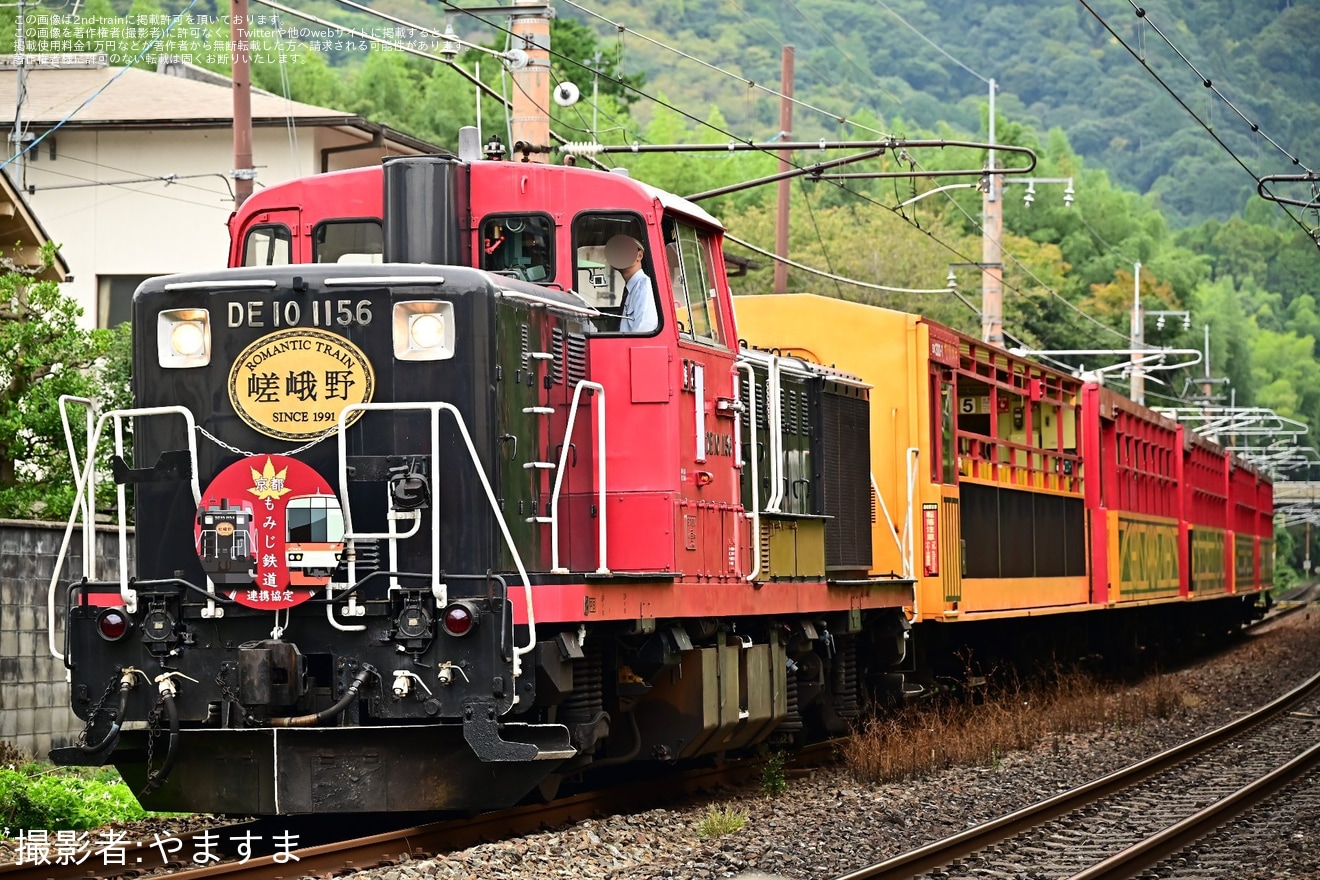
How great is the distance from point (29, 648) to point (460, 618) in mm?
6688

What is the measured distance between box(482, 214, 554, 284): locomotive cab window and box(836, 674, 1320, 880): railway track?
144 inches

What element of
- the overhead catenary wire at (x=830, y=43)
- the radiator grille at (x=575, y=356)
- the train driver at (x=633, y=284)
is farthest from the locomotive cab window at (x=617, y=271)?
the overhead catenary wire at (x=830, y=43)

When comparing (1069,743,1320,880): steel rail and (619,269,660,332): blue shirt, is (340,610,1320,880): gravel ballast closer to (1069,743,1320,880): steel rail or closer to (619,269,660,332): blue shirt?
(1069,743,1320,880): steel rail

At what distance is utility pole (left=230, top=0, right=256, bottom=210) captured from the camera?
16891mm

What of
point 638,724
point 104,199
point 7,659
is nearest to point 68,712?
point 7,659

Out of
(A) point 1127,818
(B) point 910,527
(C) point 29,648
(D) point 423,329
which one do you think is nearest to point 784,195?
(B) point 910,527

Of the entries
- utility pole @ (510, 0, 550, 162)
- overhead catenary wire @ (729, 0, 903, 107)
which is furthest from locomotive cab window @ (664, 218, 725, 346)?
overhead catenary wire @ (729, 0, 903, 107)

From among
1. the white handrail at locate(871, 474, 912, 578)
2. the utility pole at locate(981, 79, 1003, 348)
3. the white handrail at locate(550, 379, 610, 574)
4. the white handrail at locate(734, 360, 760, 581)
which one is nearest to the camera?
the white handrail at locate(550, 379, 610, 574)

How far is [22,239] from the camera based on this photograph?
1981 centimetres

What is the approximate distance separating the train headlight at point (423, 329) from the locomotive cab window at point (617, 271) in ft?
4.47

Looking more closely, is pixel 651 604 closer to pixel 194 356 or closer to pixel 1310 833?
pixel 194 356

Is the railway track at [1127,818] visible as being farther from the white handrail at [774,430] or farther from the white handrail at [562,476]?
the white handrail at [774,430]

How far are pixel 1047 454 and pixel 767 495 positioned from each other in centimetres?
837

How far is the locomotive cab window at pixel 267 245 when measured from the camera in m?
10.6
